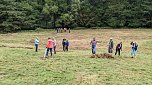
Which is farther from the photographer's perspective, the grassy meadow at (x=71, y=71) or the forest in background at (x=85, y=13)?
the forest in background at (x=85, y=13)

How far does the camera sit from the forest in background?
274 ft

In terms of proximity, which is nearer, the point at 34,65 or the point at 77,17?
the point at 34,65

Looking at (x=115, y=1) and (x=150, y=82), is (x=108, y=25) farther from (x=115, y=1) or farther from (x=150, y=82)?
(x=150, y=82)

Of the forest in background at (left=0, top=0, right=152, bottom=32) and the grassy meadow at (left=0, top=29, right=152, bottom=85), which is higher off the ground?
the forest in background at (left=0, top=0, right=152, bottom=32)

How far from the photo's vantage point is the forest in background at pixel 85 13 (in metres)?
83.4

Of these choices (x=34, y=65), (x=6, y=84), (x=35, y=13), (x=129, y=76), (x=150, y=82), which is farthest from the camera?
(x=35, y=13)

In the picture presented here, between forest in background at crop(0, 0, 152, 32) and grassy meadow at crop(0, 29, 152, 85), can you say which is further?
forest in background at crop(0, 0, 152, 32)

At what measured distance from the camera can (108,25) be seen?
86938mm

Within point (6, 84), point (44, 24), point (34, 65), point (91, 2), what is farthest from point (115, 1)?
point (6, 84)

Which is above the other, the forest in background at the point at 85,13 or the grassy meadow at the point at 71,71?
the forest in background at the point at 85,13

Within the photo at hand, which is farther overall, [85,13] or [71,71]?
[85,13]

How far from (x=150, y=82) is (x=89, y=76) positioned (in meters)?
4.20

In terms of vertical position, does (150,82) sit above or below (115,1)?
below

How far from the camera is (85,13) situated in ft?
287
